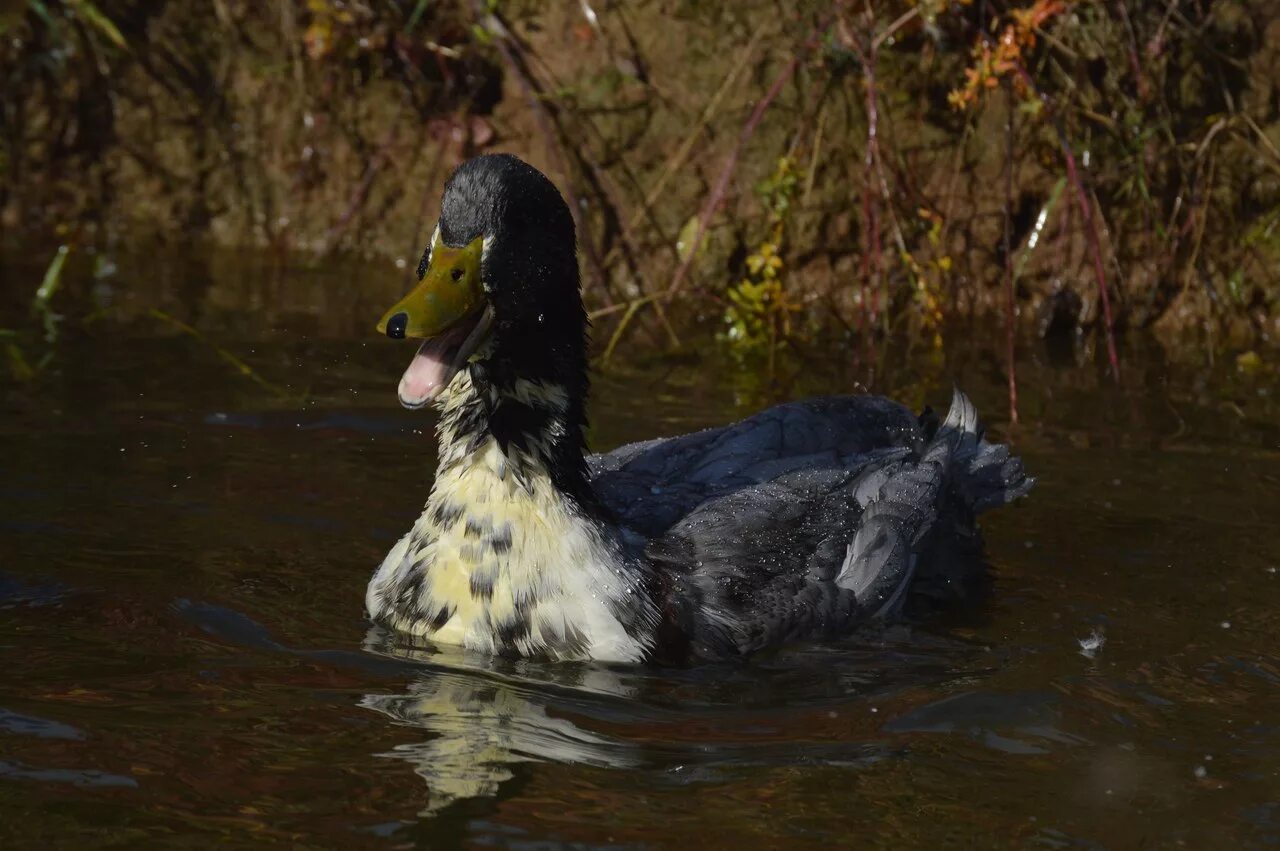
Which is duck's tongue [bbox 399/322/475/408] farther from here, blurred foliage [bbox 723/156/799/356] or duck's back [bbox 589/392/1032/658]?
blurred foliage [bbox 723/156/799/356]

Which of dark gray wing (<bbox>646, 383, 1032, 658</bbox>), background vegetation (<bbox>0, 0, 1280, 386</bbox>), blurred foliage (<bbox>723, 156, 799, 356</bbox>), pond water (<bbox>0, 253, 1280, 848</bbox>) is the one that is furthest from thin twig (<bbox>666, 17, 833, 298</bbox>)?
dark gray wing (<bbox>646, 383, 1032, 658</bbox>)

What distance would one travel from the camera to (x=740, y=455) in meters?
5.92

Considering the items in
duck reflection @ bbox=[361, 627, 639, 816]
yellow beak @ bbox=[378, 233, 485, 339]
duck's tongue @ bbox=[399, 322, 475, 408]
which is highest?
yellow beak @ bbox=[378, 233, 485, 339]

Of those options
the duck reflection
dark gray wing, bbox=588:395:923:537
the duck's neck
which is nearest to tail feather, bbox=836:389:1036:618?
dark gray wing, bbox=588:395:923:537

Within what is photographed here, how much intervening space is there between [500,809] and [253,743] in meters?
0.65

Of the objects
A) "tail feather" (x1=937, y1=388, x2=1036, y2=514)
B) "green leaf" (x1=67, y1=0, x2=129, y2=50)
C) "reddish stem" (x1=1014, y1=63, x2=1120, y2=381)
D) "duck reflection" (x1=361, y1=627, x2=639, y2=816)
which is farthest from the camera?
"green leaf" (x1=67, y1=0, x2=129, y2=50)

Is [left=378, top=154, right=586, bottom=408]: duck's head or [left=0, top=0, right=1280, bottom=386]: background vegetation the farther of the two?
[left=0, top=0, right=1280, bottom=386]: background vegetation

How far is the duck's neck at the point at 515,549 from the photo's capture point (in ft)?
16.4

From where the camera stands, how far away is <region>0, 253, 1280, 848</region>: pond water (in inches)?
158

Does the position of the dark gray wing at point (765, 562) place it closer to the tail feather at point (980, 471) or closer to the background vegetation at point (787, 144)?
the tail feather at point (980, 471)

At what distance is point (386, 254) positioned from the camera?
9.52 metres

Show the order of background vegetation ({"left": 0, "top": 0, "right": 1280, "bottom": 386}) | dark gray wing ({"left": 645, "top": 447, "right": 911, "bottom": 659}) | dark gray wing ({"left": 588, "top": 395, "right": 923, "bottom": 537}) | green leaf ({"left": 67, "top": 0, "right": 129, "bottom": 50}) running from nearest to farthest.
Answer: dark gray wing ({"left": 645, "top": 447, "right": 911, "bottom": 659}), dark gray wing ({"left": 588, "top": 395, "right": 923, "bottom": 537}), background vegetation ({"left": 0, "top": 0, "right": 1280, "bottom": 386}), green leaf ({"left": 67, "top": 0, "right": 129, "bottom": 50})

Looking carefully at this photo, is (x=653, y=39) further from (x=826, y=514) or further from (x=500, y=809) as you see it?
(x=500, y=809)

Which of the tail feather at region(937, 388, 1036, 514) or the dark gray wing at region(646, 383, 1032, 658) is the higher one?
the tail feather at region(937, 388, 1036, 514)
